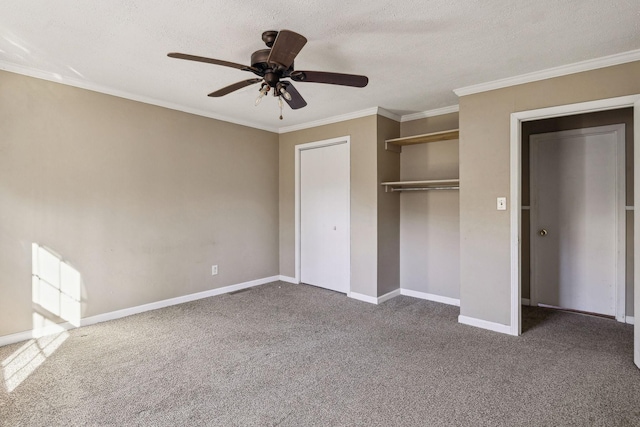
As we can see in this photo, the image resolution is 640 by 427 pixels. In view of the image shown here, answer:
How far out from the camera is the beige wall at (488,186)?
10.2 ft

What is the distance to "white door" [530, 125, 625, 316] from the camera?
360 cm

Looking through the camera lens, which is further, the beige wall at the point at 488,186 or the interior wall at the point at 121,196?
the beige wall at the point at 488,186

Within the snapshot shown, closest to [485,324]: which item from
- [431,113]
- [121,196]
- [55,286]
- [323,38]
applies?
[431,113]

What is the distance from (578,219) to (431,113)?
2048 mm

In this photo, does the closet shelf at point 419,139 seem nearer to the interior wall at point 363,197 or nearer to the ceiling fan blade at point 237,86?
the interior wall at point 363,197

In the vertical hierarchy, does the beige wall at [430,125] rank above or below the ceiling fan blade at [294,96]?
above

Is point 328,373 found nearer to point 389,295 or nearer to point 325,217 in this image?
point 389,295

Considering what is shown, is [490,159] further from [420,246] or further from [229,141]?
[229,141]

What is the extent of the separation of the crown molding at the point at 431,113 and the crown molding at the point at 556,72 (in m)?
0.60

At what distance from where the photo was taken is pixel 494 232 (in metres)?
3.25

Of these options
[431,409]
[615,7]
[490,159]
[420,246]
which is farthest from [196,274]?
[615,7]

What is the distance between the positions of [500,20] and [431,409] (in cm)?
246

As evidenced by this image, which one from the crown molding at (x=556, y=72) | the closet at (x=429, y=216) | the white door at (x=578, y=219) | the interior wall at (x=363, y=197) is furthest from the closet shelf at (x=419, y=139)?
the white door at (x=578, y=219)

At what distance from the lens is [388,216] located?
14.3ft
